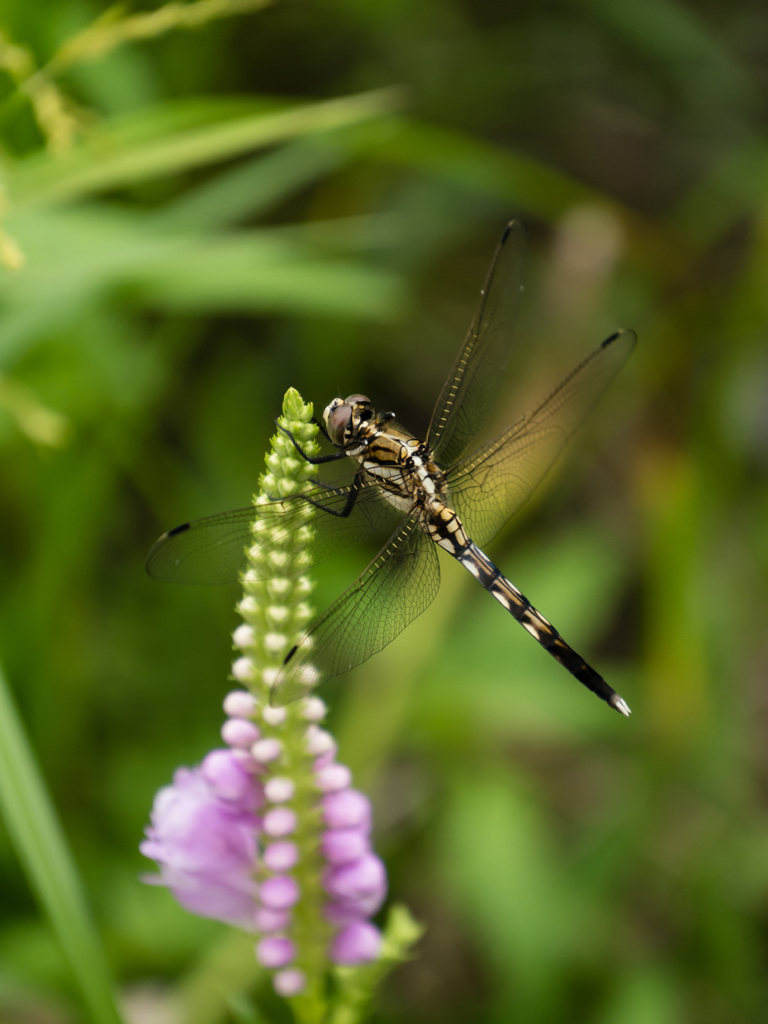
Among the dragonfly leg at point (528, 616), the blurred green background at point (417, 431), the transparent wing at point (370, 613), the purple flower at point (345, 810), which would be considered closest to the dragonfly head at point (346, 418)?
the transparent wing at point (370, 613)

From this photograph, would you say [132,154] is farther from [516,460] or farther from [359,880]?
[359,880]

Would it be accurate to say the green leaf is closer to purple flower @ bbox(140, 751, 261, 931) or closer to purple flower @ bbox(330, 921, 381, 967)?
purple flower @ bbox(140, 751, 261, 931)

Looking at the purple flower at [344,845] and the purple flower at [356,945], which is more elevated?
the purple flower at [344,845]

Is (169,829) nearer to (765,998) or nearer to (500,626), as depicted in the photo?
(500,626)

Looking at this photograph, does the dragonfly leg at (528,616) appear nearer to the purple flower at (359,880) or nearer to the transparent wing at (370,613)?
the transparent wing at (370,613)

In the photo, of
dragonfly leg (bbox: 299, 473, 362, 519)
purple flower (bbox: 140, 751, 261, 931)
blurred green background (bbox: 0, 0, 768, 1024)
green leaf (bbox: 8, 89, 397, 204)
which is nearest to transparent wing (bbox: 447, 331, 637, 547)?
dragonfly leg (bbox: 299, 473, 362, 519)

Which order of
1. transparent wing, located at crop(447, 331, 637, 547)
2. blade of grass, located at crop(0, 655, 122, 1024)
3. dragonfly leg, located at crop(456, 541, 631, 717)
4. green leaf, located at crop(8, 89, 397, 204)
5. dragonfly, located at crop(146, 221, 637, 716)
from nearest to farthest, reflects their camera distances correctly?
blade of grass, located at crop(0, 655, 122, 1024) → dragonfly, located at crop(146, 221, 637, 716) → green leaf, located at crop(8, 89, 397, 204) → dragonfly leg, located at crop(456, 541, 631, 717) → transparent wing, located at crop(447, 331, 637, 547)
